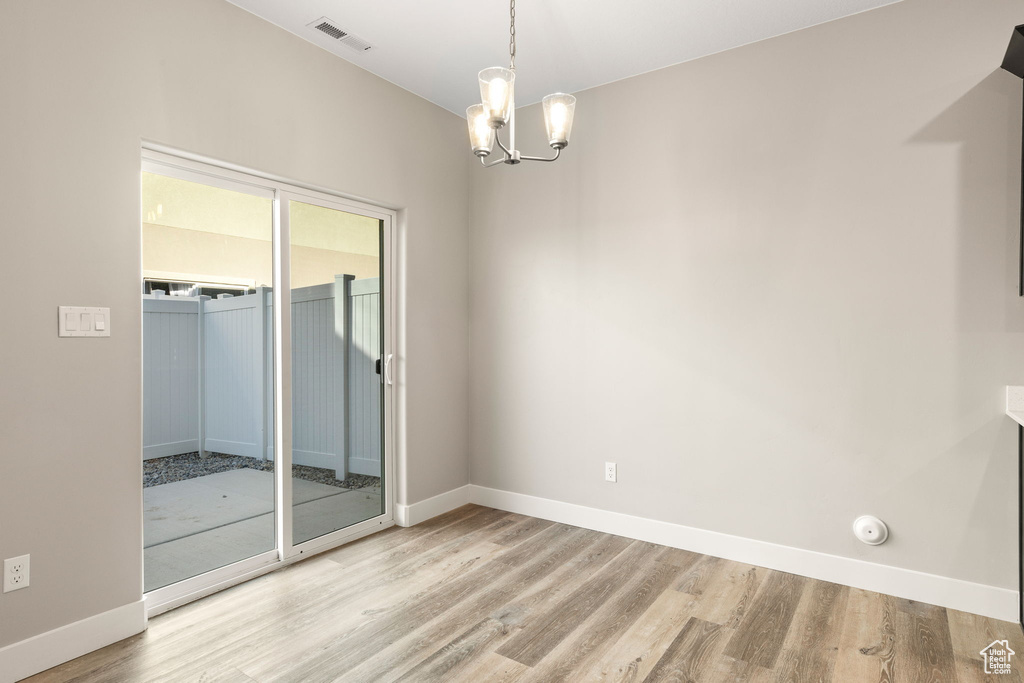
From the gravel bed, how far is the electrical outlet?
0.49m

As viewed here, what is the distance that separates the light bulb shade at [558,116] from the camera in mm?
2123

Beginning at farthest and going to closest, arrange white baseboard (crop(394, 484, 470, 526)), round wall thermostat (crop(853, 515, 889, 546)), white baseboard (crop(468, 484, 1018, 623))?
white baseboard (crop(394, 484, 470, 526))
round wall thermostat (crop(853, 515, 889, 546))
white baseboard (crop(468, 484, 1018, 623))

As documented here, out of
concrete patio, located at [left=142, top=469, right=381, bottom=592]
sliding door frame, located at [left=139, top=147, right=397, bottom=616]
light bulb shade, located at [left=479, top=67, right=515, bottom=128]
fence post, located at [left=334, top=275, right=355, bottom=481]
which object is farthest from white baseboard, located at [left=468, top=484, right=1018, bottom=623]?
light bulb shade, located at [left=479, top=67, right=515, bottom=128]

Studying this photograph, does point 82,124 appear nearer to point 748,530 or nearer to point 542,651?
point 542,651

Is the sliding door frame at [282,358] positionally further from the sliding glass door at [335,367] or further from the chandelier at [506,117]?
the chandelier at [506,117]

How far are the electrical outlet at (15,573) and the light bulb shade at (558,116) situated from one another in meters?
2.48

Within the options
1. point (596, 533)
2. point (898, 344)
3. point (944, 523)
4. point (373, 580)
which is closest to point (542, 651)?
point (373, 580)

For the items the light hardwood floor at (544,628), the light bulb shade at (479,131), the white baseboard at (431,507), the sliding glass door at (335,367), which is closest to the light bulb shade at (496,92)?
the light bulb shade at (479,131)

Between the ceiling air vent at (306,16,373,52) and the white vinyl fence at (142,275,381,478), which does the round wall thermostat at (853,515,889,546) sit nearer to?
the white vinyl fence at (142,275,381,478)

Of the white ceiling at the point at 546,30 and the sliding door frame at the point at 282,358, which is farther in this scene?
the white ceiling at the point at 546,30

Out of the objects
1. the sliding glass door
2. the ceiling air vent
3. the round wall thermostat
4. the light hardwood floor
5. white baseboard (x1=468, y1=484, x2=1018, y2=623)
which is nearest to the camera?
the light hardwood floor

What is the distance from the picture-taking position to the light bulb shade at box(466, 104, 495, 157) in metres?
2.12

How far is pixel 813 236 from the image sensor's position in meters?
2.87

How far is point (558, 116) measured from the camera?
83.6 inches
